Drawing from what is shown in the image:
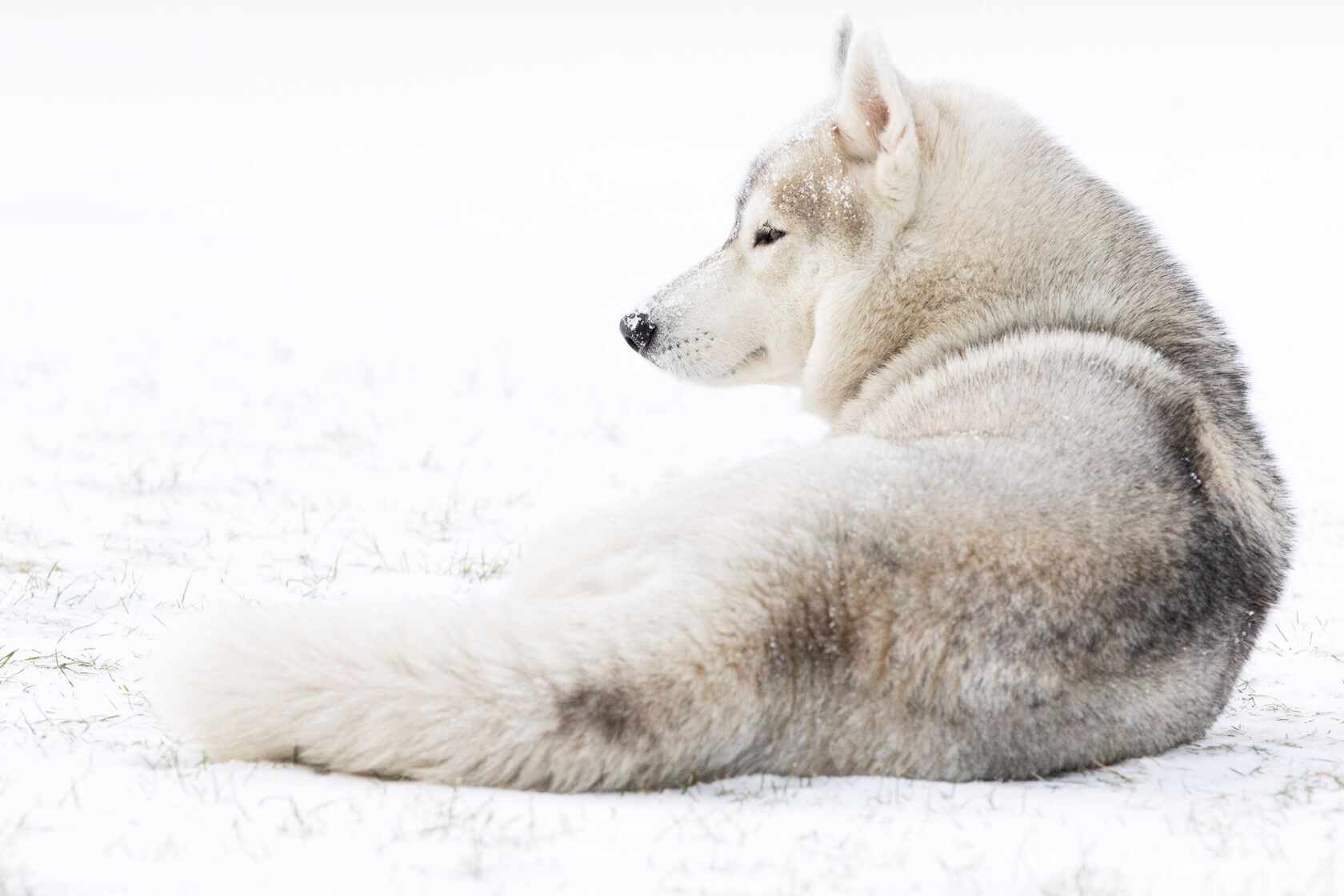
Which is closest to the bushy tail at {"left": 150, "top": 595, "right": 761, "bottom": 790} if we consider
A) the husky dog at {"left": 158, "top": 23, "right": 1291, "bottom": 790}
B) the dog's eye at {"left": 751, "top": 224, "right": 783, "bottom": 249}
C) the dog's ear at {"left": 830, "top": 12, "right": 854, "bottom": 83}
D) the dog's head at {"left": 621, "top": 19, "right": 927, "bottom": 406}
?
the husky dog at {"left": 158, "top": 23, "right": 1291, "bottom": 790}

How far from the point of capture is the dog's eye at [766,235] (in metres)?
4.08

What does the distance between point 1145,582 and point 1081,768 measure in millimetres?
470

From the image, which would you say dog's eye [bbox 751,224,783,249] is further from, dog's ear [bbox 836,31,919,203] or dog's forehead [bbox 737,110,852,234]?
dog's ear [bbox 836,31,919,203]

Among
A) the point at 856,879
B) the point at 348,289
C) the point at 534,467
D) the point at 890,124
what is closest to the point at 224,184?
the point at 348,289

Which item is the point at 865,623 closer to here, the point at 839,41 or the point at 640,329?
the point at 640,329

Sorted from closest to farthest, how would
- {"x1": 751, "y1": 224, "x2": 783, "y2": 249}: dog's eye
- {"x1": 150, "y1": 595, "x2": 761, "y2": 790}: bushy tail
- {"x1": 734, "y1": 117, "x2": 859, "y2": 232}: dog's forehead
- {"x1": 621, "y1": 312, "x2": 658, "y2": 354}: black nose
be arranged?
{"x1": 150, "y1": 595, "x2": 761, "y2": 790}: bushy tail < {"x1": 734, "y1": 117, "x2": 859, "y2": 232}: dog's forehead < {"x1": 751, "y1": 224, "x2": 783, "y2": 249}: dog's eye < {"x1": 621, "y1": 312, "x2": 658, "y2": 354}: black nose

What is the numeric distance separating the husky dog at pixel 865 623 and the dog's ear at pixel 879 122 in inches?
29.6

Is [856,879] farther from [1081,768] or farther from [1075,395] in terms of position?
[1075,395]

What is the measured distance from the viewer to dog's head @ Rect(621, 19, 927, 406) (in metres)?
3.73

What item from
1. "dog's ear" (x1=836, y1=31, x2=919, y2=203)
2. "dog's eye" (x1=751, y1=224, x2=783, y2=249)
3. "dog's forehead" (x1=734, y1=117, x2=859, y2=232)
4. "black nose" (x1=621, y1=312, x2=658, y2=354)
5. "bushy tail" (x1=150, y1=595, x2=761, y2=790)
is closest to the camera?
"bushy tail" (x1=150, y1=595, x2=761, y2=790)

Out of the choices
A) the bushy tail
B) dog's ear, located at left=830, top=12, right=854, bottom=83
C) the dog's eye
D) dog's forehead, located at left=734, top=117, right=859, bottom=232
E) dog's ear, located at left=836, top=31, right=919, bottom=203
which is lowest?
the bushy tail

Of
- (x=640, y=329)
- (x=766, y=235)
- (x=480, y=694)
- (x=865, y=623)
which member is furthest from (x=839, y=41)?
A: (x=480, y=694)

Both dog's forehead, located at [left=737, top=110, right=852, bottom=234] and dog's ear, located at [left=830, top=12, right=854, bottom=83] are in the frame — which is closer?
dog's forehead, located at [left=737, top=110, right=852, bottom=234]

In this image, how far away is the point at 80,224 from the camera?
67.3ft
